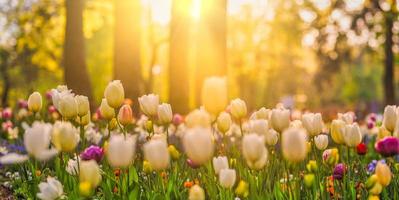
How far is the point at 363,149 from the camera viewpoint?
15.1 ft

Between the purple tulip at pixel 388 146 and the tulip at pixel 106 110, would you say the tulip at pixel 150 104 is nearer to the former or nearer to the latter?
the tulip at pixel 106 110

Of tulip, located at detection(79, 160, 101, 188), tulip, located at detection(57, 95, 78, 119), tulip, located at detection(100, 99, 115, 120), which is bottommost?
tulip, located at detection(79, 160, 101, 188)

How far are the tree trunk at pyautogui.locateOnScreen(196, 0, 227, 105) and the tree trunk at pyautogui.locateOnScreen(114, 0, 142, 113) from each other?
6.65 feet

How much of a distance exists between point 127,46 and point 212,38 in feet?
8.92

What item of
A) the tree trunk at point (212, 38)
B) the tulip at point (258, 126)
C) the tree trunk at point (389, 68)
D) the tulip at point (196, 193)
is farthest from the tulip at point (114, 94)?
the tree trunk at point (389, 68)

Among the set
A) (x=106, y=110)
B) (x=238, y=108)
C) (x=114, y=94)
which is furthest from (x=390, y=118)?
(x=106, y=110)

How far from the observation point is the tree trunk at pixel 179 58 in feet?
48.6

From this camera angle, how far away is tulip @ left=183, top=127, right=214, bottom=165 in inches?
129

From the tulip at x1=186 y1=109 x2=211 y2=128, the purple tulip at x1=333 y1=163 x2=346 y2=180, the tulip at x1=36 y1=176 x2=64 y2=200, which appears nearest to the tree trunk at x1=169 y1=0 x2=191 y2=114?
the purple tulip at x1=333 y1=163 x2=346 y2=180

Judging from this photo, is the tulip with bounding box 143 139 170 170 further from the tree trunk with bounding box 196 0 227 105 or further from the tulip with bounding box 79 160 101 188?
→ the tree trunk with bounding box 196 0 227 105

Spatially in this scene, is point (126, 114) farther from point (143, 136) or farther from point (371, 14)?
point (371, 14)

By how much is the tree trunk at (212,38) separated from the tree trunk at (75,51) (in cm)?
374

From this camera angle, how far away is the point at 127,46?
14.9m

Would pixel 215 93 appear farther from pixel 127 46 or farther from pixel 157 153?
pixel 127 46
